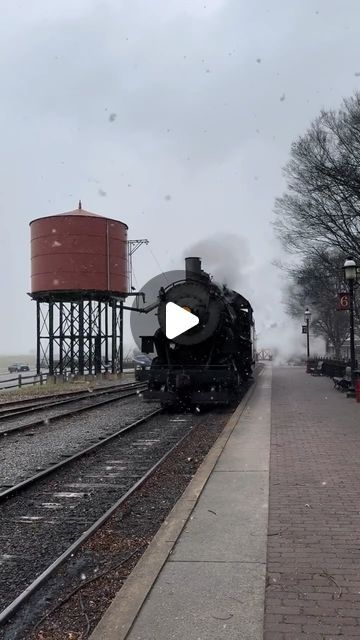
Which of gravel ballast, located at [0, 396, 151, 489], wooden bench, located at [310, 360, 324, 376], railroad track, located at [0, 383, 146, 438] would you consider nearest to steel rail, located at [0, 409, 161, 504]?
gravel ballast, located at [0, 396, 151, 489]

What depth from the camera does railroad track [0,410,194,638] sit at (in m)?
4.52

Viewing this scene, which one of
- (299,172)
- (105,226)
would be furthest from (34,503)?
(105,226)

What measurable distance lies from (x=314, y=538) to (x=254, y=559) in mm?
693

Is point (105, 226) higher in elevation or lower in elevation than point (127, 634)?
higher

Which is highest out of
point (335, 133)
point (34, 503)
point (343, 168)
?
point (335, 133)

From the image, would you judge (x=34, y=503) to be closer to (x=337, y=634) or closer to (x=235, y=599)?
(x=235, y=599)

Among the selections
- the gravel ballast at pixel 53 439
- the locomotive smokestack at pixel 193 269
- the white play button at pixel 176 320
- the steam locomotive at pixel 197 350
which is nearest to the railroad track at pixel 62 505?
the gravel ballast at pixel 53 439

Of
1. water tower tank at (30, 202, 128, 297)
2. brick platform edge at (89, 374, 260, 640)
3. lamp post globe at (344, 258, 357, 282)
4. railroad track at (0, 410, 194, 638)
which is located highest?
water tower tank at (30, 202, 128, 297)

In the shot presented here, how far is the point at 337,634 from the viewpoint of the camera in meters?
3.11

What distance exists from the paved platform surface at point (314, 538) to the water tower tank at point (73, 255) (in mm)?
25862

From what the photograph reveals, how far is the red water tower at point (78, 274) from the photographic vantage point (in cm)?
3422

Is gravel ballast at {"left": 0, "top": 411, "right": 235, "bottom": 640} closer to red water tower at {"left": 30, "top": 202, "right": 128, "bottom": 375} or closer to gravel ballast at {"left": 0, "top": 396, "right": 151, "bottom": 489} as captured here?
gravel ballast at {"left": 0, "top": 396, "right": 151, "bottom": 489}

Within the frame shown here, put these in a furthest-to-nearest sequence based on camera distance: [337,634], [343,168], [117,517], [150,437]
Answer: [343,168] → [150,437] → [117,517] → [337,634]

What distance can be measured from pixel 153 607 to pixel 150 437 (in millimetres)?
8049
